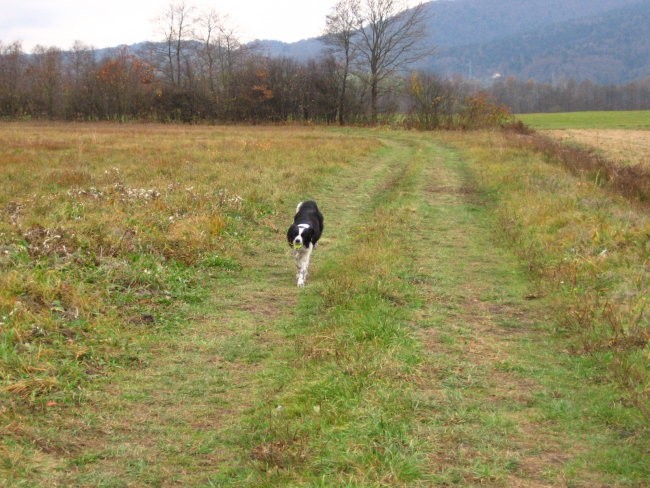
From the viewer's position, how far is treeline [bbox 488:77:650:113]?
106 m

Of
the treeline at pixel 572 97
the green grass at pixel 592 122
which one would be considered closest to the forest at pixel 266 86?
the green grass at pixel 592 122

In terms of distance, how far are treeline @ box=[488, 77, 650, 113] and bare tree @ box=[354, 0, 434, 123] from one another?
196ft

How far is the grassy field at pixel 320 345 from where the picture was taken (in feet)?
12.8

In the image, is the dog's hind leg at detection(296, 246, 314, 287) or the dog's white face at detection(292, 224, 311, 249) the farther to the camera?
the dog's white face at detection(292, 224, 311, 249)

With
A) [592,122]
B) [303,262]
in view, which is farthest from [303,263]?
[592,122]

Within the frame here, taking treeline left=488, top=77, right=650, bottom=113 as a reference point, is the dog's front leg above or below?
below

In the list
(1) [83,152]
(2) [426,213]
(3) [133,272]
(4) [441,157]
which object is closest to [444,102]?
(4) [441,157]

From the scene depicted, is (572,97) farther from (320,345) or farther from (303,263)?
(320,345)

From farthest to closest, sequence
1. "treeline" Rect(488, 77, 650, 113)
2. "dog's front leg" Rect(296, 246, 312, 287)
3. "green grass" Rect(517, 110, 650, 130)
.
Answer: "treeline" Rect(488, 77, 650, 113) → "green grass" Rect(517, 110, 650, 130) → "dog's front leg" Rect(296, 246, 312, 287)

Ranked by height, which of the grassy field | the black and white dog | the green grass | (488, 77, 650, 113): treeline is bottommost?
the grassy field

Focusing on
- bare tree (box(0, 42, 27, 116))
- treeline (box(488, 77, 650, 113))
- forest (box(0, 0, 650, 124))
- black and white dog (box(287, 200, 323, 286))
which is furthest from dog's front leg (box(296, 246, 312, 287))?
treeline (box(488, 77, 650, 113))

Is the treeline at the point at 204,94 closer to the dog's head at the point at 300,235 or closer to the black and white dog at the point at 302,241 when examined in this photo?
the black and white dog at the point at 302,241

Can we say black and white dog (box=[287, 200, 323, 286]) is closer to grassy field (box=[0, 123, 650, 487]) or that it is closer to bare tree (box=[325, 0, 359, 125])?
grassy field (box=[0, 123, 650, 487])

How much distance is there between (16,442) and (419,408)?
2.80 meters
